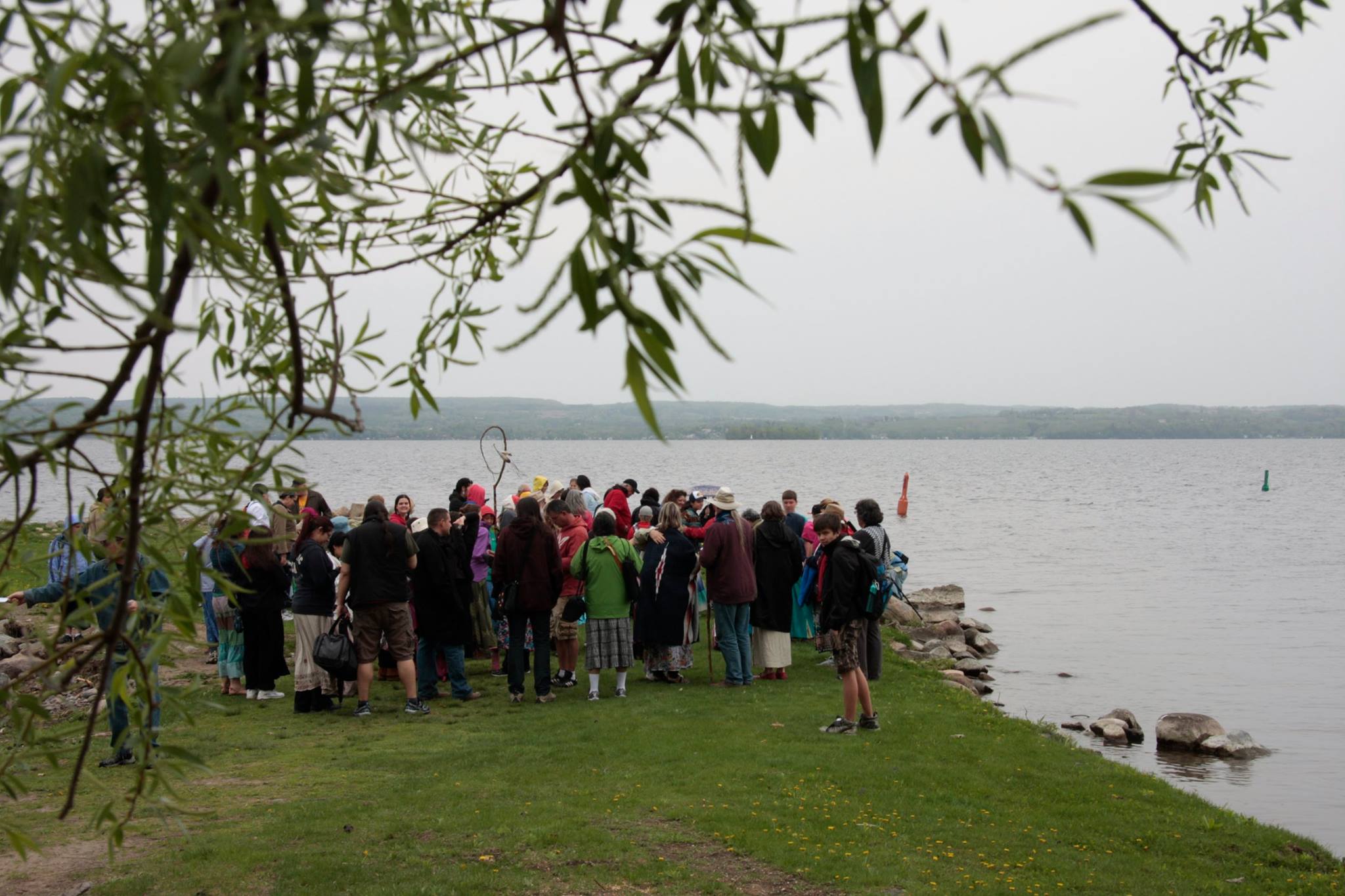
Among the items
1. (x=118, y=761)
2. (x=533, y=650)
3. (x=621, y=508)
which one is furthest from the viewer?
(x=621, y=508)

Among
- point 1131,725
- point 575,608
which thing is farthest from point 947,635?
point 575,608

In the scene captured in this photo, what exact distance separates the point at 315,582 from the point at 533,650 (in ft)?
8.22

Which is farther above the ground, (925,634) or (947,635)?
(925,634)

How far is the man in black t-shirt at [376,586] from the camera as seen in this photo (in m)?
12.0

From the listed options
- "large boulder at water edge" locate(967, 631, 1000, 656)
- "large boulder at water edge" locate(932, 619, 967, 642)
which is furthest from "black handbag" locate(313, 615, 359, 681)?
"large boulder at water edge" locate(967, 631, 1000, 656)

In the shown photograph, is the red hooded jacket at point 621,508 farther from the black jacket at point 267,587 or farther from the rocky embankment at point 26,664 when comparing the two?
the rocky embankment at point 26,664

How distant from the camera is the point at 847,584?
10680 mm

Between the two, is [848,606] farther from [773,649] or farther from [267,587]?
[267,587]

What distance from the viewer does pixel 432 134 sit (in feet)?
12.1

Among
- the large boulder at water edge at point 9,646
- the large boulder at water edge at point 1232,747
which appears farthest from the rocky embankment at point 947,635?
the large boulder at water edge at point 9,646

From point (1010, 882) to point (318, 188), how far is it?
677 cm

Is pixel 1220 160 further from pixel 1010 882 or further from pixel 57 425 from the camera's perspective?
pixel 1010 882

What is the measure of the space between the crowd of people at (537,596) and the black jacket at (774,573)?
2cm

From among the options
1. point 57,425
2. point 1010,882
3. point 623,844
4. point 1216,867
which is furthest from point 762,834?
point 57,425
